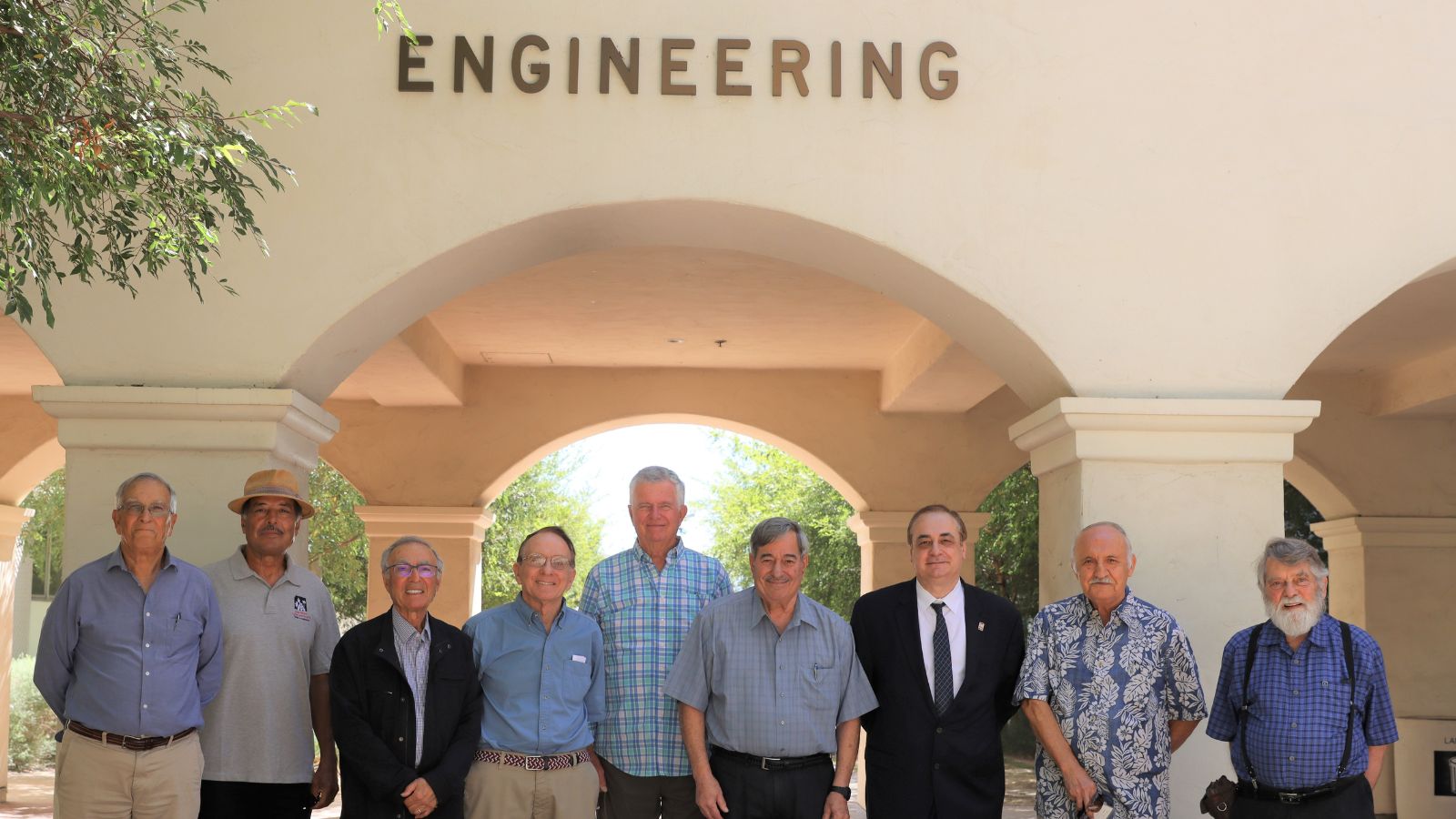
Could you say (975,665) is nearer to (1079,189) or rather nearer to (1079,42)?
(1079,189)

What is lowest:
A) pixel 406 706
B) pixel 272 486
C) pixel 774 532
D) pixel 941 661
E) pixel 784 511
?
pixel 406 706

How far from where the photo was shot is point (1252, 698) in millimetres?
4383

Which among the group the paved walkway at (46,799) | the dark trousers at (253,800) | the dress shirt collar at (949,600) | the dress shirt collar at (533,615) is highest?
the dress shirt collar at (949,600)

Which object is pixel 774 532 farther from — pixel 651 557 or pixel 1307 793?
pixel 1307 793

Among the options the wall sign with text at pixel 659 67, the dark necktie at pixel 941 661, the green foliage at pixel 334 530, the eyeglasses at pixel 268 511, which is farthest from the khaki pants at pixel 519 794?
the green foliage at pixel 334 530

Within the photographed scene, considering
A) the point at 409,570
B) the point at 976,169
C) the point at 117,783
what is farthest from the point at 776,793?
the point at 976,169

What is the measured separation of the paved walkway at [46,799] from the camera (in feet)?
35.0

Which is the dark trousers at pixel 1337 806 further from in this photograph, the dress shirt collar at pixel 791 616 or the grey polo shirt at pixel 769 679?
the dress shirt collar at pixel 791 616

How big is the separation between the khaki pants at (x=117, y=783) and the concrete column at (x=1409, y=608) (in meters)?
8.44

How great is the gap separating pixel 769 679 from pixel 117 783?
202 centimetres

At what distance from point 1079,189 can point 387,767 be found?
329cm

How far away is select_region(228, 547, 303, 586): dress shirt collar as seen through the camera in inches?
187

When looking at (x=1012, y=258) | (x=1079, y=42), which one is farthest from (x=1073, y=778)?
(x=1079, y=42)

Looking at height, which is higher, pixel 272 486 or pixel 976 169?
pixel 976 169
